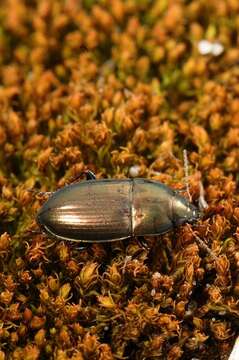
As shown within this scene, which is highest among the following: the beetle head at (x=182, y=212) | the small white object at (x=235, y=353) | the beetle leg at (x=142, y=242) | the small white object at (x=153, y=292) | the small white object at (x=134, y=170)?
the small white object at (x=134, y=170)

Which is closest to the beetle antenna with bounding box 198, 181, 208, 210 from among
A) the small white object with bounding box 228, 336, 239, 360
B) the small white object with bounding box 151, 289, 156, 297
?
the small white object with bounding box 151, 289, 156, 297

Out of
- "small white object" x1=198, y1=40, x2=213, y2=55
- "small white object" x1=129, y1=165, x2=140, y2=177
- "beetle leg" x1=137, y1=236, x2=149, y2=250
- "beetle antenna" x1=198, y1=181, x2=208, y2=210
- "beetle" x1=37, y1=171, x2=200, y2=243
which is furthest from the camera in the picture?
"small white object" x1=198, y1=40, x2=213, y2=55

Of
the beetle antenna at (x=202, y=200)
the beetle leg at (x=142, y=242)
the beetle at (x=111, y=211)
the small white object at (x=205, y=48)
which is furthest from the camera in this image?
the small white object at (x=205, y=48)

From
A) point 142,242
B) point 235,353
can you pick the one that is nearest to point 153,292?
point 142,242

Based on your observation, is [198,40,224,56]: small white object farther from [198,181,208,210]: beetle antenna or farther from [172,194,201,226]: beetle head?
[172,194,201,226]: beetle head

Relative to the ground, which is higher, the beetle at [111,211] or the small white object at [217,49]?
the small white object at [217,49]

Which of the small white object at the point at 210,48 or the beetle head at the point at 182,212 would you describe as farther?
the small white object at the point at 210,48

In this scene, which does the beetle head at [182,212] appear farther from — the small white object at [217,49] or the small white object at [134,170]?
the small white object at [217,49]

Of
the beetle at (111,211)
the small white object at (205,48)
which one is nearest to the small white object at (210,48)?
the small white object at (205,48)
